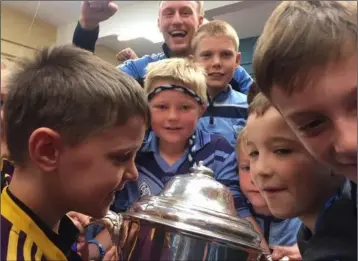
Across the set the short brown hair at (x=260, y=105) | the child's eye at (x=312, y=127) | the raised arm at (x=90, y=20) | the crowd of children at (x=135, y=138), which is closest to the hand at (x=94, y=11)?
the raised arm at (x=90, y=20)

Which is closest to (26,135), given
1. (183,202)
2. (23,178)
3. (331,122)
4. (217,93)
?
(23,178)

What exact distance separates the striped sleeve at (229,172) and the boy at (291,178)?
0.27 m

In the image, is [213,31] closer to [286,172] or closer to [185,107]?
[185,107]

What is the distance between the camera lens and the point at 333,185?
43 cm

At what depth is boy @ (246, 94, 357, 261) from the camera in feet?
1.37

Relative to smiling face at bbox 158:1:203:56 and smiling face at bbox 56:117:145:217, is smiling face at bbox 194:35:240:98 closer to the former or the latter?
smiling face at bbox 158:1:203:56

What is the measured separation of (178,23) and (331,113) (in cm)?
65

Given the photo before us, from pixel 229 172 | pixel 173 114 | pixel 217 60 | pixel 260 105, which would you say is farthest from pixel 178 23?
pixel 260 105

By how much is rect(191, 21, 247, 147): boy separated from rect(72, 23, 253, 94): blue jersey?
0.07 feet

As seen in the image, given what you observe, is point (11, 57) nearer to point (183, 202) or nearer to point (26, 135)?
point (26, 135)

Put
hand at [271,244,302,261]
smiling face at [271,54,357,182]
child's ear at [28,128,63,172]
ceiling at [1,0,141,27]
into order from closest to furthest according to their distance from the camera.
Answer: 1. smiling face at [271,54,357,182]
2. child's ear at [28,128,63,172]
3. hand at [271,244,302,261]
4. ceiling at [1,0,141,27]

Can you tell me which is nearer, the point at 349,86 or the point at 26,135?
the point at 349,86

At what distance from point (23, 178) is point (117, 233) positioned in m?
0.11

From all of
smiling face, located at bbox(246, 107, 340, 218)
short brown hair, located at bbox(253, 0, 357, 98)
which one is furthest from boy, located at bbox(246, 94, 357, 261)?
short brown hair, located at bbox(253, 0, 357, 98)
